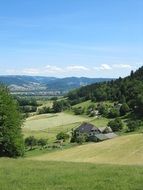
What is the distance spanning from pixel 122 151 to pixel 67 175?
46.7 metres

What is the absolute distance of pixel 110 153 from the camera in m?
68.8

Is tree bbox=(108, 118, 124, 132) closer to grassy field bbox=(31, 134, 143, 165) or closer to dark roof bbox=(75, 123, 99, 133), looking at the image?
dark roof bbox=(75, 123, 99, 133)

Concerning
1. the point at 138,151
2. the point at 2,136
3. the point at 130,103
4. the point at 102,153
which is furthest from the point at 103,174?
the point at 130,103

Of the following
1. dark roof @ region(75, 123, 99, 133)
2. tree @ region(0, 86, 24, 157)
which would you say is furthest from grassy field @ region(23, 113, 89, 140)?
tree @ region(0, 86, 24, 157)

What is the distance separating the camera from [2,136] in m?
51.4

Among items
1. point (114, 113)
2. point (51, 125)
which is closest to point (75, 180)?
point (114, 113)

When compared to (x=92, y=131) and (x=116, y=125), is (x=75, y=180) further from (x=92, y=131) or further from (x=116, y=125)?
(x=92, y=131)

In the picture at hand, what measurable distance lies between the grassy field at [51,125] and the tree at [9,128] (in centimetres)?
7235

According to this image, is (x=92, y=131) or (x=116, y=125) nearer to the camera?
(x=116, y=125)

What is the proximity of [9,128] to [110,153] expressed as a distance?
→ 22146mm

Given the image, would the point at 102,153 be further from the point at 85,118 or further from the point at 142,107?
the point at 85,118

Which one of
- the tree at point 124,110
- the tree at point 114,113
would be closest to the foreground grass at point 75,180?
the tree at point 114,113

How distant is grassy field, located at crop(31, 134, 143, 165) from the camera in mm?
62000

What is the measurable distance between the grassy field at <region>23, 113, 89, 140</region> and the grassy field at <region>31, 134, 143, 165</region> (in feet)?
164
